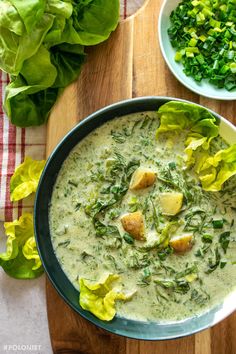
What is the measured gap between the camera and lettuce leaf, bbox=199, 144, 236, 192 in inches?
89.1

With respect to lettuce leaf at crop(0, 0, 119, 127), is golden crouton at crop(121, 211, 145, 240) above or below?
below

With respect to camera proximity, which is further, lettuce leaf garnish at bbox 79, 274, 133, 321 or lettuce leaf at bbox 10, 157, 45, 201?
lettuce leaf at bbox 10, 157, 45, 201

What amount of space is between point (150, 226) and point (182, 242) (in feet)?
0.48

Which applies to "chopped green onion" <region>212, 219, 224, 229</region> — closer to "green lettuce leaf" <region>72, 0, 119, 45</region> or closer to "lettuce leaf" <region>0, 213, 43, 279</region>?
"lettuce leaf" <region>0, 213, 43, 279</region>

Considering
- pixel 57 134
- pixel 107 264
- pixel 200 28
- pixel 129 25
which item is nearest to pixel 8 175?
pixel 57 134

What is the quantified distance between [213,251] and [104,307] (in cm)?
50

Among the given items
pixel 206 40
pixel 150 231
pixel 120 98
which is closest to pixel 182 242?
pixel 150 231

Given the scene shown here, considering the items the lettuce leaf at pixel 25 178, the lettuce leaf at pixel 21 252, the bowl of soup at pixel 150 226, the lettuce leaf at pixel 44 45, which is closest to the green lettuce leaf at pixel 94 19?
the lettuce leaf at pixel 44 45

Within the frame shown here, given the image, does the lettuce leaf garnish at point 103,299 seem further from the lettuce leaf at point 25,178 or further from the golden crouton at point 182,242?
the lettuce leaf at point 25,178

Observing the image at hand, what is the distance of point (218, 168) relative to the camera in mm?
2293

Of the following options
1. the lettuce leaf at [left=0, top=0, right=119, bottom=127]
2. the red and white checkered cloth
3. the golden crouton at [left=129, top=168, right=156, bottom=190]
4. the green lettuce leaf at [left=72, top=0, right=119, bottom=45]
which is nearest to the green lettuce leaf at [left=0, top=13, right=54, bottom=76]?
the lettuce leaf at [left=0, top=0, right=119, bottom=127]

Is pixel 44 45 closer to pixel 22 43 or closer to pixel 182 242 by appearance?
pixel 22 43

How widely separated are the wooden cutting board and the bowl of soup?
0.12 m

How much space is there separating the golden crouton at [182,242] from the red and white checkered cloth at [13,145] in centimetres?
73
